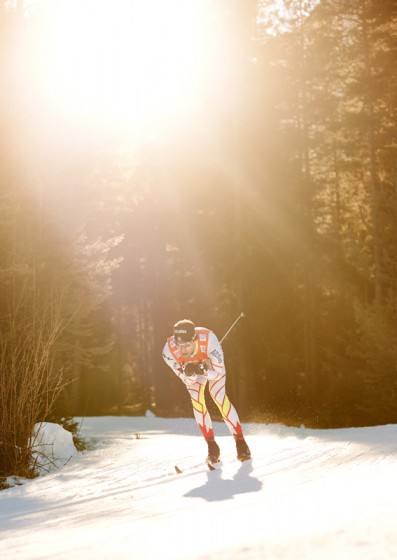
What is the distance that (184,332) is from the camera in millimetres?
10031

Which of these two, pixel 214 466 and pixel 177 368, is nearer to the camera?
pixel 214 466

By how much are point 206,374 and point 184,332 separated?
0.80 m

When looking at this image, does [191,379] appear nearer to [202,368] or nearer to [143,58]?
[202,368]

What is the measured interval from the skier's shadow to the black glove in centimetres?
134

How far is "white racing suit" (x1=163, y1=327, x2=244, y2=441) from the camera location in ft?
34.2

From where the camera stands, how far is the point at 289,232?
28422 mm

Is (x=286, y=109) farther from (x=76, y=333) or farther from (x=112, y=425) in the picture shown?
(x=76, y=333)

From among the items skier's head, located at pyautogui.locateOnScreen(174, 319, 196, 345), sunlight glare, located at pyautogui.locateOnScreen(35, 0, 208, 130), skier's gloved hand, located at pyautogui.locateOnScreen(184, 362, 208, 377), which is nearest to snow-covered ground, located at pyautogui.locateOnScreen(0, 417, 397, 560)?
skier's gloved hand, located at pyautogui.locateOnScreen(184, 362, 208, 377)

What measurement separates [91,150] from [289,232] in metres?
9.59

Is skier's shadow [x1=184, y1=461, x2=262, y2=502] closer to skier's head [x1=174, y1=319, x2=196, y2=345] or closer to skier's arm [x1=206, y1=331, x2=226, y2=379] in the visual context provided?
skier's arm [x1=206, y1=331, x2=226, y2=379]

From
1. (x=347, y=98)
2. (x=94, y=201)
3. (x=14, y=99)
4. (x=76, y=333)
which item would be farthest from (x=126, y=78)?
(x=76, y=333)

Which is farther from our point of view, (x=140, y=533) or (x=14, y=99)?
(x=14, y=99)

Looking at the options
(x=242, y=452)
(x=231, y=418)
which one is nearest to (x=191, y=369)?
(x=231, y=418)

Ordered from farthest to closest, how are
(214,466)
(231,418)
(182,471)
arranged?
(231,418) < (214,466) < (182,471)
